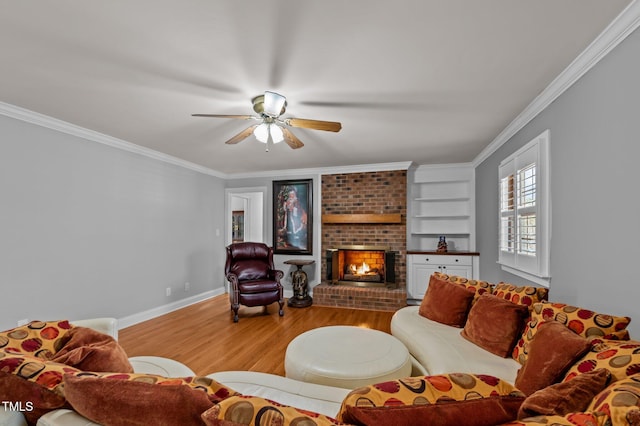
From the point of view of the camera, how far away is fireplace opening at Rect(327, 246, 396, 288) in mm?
4785

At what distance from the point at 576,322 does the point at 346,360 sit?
51.2 inches

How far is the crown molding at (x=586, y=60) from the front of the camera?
144cm

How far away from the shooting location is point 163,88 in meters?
2.23

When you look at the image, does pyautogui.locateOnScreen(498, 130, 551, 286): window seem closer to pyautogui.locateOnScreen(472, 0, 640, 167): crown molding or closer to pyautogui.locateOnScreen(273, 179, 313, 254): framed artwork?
pyautogui.locateOnScreen(472, 0, 640, 167): crown molding

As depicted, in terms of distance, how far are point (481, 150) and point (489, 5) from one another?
9.85ft

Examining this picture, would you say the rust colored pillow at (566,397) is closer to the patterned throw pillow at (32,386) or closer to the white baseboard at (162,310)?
the patterned throw pillow at (32,386)

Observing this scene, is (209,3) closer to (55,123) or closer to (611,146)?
(611,146)

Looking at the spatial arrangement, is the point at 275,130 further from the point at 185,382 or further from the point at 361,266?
the point at 361,266

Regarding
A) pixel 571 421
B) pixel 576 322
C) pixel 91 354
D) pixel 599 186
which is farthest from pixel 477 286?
pixel 91 354

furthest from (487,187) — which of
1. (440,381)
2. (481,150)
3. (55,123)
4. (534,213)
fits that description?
(55,123)

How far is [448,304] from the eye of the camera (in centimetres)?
251

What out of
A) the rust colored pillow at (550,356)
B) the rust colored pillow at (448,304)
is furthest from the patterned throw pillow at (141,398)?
the rust colored pillow at (448,304)

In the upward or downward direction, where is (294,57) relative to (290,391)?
upward

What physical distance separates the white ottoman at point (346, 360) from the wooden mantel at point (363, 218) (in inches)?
109
